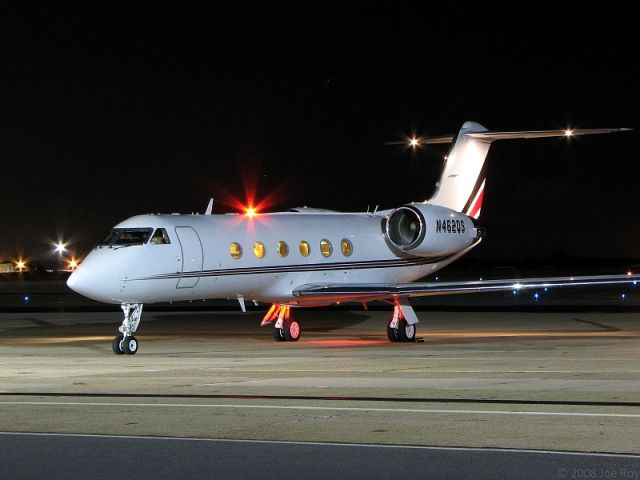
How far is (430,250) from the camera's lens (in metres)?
29.8

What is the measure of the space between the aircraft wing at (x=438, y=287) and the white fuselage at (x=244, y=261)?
0.66m

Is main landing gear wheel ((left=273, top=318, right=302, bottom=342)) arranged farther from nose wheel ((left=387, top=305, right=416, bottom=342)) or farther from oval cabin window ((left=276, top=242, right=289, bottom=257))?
nose wheel ((left=387, top=305, right=416, bottom=342))

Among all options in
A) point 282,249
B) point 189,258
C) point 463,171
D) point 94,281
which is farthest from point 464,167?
point 94,281

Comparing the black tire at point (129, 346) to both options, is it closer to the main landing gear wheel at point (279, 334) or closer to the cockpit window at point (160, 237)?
the cockpit window at point (160, 237)

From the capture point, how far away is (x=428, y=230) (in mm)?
29094

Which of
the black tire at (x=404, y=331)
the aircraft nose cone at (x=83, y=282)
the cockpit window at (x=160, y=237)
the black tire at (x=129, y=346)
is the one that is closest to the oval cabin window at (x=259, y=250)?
the cockpit window at (x=160, y=237)

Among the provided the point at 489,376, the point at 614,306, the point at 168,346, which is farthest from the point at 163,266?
the point at 614,306

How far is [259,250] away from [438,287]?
4.44 metres

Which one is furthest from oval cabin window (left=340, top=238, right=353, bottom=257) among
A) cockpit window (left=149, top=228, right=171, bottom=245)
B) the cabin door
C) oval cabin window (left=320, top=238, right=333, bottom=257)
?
cockpit window (left=149, top=228, right=171, bottom=245)

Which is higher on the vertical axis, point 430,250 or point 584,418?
point 430,250

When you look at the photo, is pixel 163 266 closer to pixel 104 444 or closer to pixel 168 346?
pixel 168 346

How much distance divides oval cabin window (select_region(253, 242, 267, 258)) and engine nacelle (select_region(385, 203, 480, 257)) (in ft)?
14.2

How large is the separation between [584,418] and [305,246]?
58.0 ft

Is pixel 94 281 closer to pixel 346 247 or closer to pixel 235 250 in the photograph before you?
pixel 235 250
